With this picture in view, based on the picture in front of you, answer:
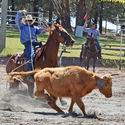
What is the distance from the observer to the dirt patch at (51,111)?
28.4 ft

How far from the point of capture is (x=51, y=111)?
10297 mm

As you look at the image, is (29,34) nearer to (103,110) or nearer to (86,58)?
(103,110)

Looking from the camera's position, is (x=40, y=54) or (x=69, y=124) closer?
(x=69, y=124)

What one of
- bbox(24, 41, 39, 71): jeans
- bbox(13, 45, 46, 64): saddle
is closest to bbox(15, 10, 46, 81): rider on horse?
bbox(24, 41, 39, 71): jeans

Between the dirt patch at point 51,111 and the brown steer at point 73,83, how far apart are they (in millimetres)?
343

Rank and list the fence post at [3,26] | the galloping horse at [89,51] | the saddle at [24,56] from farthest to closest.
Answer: the fence post at [3,26]
the galloping horse at [89,51]
the saddle at [24,56]

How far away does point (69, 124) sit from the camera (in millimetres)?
8320

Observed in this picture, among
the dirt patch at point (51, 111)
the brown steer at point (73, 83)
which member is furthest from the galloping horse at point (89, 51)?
the brown steer at point (73, 83)

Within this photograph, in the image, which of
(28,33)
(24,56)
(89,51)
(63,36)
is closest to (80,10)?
(89,51)

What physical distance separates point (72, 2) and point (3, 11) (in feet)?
100

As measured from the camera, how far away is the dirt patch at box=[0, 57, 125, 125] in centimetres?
865

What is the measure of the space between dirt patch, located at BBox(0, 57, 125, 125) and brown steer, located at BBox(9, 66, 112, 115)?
1.13 ft

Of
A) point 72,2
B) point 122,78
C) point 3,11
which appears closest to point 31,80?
point 122,78

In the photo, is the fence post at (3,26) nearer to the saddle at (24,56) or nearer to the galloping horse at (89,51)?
the galloping horse at (89,51)
